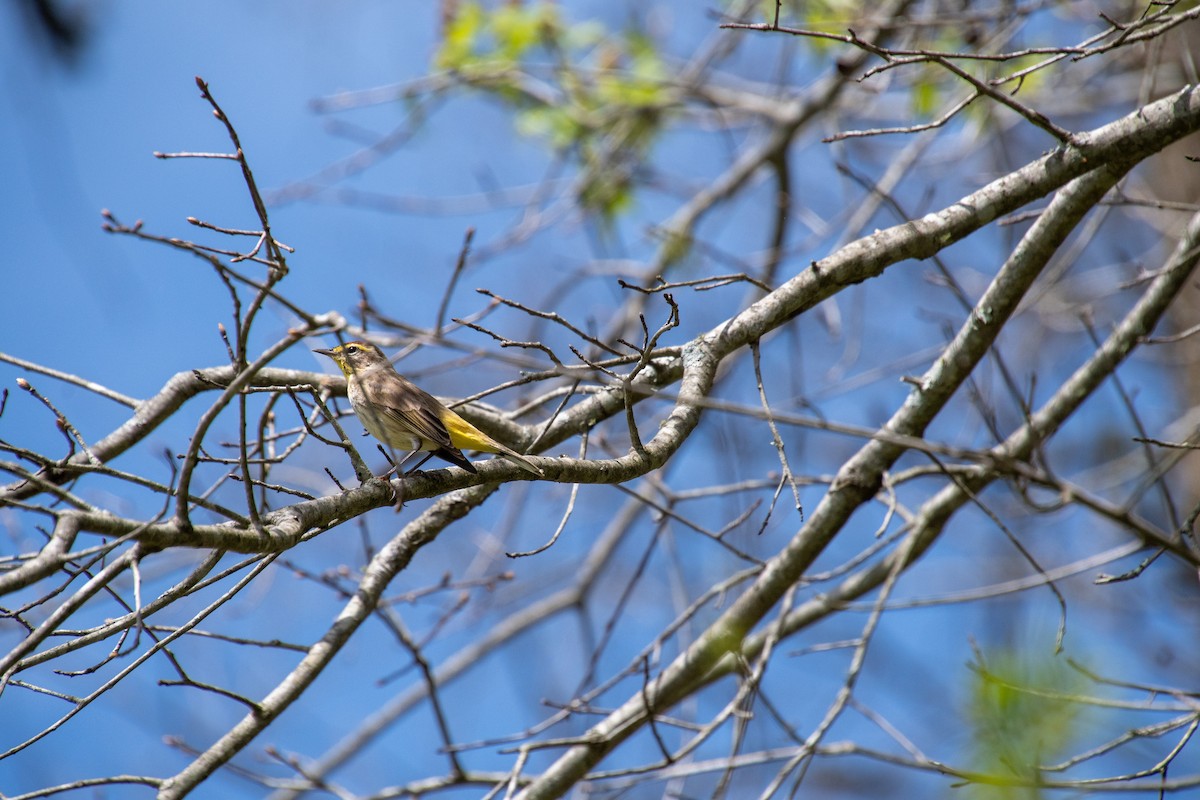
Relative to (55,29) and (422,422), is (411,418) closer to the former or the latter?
(422,422)

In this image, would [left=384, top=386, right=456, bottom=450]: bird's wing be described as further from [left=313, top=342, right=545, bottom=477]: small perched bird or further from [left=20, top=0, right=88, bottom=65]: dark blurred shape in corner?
[left=20, top=0, right=88, bottom=65]: dark blurred shape in corner

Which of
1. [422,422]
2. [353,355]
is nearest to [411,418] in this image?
[422,422]

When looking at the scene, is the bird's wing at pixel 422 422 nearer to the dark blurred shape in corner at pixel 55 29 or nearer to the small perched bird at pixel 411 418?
the small perched bird at pixel 411 418

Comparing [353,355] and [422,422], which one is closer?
[422,422]

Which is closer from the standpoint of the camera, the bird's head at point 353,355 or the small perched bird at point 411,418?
the small perched bird at point 411,418

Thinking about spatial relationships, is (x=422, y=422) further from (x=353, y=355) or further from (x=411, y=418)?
(x=353, y=355)

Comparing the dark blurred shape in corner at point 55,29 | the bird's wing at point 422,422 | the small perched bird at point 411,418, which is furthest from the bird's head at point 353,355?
the dark blurred shape in corner at point 55,29

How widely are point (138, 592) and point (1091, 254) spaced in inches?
A: 507

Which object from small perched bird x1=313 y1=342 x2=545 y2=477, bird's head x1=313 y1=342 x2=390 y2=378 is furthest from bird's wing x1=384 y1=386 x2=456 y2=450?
bird's head x1=313 y1=342 x2=390 y2=378

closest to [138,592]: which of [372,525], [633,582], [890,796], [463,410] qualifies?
[463,410]

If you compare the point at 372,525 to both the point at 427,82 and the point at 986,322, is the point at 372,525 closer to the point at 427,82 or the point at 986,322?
the point at 427,82

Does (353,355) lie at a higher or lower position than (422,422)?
higher

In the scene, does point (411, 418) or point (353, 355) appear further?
point (353, 355)

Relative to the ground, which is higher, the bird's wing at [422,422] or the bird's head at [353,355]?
the bird's head at [353,355]
